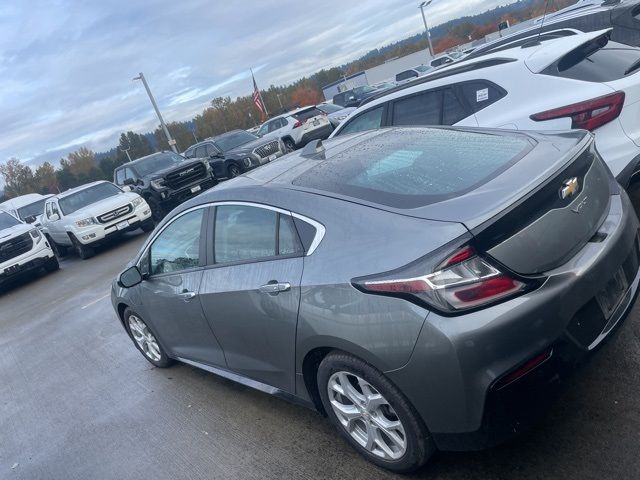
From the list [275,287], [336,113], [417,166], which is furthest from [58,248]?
[417,166]

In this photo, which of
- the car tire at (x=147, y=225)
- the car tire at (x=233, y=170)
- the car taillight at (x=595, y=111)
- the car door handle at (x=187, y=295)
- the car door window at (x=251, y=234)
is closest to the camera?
the car door window at (x=251, y=234)

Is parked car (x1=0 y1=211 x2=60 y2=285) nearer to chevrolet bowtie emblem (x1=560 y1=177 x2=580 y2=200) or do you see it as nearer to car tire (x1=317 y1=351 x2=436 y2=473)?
car tire (x1=317 y1=351 x2=436 y2=473)

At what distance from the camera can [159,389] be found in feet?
15.8

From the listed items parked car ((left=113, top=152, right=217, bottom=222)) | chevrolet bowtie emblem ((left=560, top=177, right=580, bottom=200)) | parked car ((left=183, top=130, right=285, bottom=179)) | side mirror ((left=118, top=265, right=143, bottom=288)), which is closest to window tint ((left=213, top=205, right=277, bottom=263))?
side mirror ((left=118, top=265, right=143, bottom=288))

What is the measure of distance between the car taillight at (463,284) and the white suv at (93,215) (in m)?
12.5

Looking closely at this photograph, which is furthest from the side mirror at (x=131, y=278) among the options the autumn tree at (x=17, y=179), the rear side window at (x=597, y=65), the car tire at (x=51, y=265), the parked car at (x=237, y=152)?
the autumn tree at (x=17, y=179)

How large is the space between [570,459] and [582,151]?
1607mm

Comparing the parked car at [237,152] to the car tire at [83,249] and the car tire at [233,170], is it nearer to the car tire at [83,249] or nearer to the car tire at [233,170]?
the car tire at [233,170]

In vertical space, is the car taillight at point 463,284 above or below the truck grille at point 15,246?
above

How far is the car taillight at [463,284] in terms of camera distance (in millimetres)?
2264

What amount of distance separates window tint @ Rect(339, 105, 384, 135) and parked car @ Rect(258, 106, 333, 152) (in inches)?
486

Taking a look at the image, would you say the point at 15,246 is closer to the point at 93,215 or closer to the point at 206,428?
the point at 93,215

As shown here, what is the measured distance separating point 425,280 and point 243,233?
1.49 meters

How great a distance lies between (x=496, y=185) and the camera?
2582 millimetres
